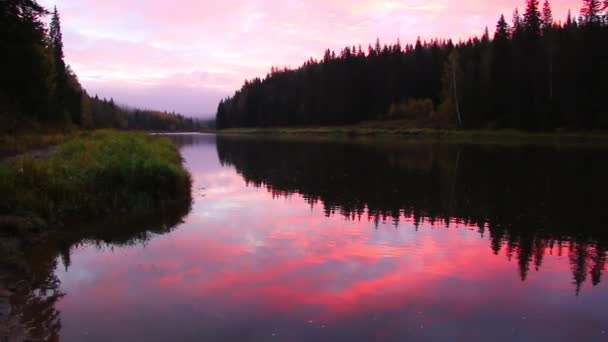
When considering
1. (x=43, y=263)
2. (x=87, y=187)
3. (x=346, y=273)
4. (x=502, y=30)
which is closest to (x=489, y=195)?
(x=346, y=273)

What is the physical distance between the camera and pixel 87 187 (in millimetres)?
16750

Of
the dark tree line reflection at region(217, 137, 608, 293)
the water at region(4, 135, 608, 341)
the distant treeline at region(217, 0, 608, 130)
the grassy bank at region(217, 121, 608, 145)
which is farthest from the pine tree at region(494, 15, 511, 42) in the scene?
the water at region(4, 135, 608, 341)

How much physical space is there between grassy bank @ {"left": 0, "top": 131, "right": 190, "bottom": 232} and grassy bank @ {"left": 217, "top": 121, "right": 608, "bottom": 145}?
2082 inches

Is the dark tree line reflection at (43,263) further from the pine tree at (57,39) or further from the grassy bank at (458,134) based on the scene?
the pine tree at (57,39)

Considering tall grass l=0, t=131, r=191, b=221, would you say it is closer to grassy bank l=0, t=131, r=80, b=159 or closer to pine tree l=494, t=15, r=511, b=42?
grassy bank l=0, t=131, r=80, b=159

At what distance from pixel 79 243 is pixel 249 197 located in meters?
10.2

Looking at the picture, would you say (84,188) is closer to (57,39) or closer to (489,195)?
(489,195)

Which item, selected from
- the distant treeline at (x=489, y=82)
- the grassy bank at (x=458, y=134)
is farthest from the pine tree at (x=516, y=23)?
the grassy bank at (x=458, y=134)

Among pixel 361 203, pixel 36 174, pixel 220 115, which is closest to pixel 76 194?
pixel 36 174

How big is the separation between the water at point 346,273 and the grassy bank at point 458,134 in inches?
1687

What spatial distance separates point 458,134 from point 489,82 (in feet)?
30.1

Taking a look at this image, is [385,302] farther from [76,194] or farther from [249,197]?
[249,197]

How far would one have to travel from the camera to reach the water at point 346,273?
8414 mm

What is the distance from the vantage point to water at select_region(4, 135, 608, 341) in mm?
8414
